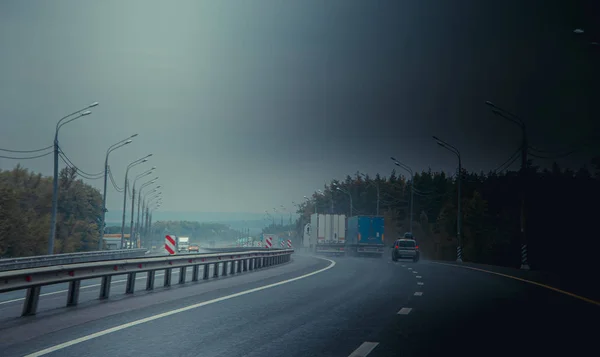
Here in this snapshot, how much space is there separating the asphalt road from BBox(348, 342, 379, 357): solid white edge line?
0.6 inches

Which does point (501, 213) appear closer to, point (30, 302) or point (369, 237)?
point (369, 237)

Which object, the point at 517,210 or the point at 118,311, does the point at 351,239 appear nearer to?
the point at 118,311

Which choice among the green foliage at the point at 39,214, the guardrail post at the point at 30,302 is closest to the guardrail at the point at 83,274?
the guardrail post at the point at 30,302

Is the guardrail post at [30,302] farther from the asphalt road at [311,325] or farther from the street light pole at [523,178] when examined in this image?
the street light pole at [523,178]

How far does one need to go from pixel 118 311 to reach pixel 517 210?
12965cm

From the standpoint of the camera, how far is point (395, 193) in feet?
580

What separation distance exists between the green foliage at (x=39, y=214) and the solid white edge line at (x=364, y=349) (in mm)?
65398

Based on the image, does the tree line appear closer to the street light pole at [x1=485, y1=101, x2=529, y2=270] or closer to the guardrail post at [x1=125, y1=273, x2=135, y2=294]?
the street light pole at [x1=485, y1=101, x2=529, y2=270]

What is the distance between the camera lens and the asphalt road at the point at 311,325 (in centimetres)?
849

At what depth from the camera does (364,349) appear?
8.49 m

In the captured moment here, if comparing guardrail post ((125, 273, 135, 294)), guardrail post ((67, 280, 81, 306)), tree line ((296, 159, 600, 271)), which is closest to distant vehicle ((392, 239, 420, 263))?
tree line ((296, 159, 600, 271))

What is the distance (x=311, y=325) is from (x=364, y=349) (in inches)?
97.2

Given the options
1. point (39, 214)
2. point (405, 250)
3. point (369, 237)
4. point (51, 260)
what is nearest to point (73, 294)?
point (51, 260)

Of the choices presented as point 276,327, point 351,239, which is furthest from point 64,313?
point 351,239
